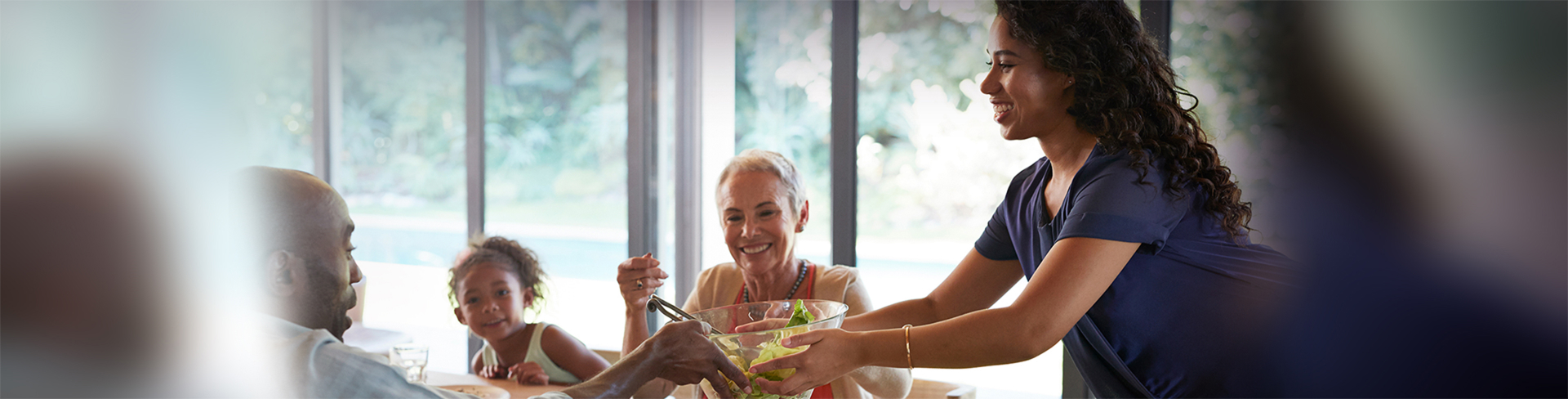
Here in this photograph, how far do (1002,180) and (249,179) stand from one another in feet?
7.33

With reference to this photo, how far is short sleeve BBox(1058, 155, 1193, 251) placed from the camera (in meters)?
1.10

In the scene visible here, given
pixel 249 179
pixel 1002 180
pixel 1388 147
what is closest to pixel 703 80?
pixel 1002 180

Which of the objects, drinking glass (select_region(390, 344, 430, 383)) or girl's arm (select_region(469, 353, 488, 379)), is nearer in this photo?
drinking glass (select_region(390, 344, 430, 383))

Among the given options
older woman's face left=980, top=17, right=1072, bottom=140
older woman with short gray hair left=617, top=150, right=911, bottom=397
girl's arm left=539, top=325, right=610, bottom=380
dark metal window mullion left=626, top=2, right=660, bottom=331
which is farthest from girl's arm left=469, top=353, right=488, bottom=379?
older woman's face left=980, top=17, right=1072, bottom=140

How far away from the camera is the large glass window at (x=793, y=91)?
2924 millimetres

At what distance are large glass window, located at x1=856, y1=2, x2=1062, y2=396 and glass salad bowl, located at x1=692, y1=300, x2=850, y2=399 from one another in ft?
5.30

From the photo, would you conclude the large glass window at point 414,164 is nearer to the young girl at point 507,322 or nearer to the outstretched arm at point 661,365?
the young girl at point 507,322

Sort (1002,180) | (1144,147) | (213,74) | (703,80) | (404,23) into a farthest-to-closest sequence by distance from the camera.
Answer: (404,23)
(703,80)
(1002,180)
(1144,147)
(213,74)

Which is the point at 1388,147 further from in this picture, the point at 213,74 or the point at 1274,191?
the point at 213,74

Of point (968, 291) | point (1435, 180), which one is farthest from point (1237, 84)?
point (968, 291)

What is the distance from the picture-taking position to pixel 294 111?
2.81 metres

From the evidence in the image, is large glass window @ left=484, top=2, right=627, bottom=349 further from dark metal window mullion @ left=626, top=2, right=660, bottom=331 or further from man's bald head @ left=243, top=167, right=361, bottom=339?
man's bald head @ left=243, top=167, right=361, bottom=339

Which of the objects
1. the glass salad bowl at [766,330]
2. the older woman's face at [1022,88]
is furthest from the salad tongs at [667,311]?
the older woman's face at [1022,88]

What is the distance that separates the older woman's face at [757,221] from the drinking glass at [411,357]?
2.28 ft
